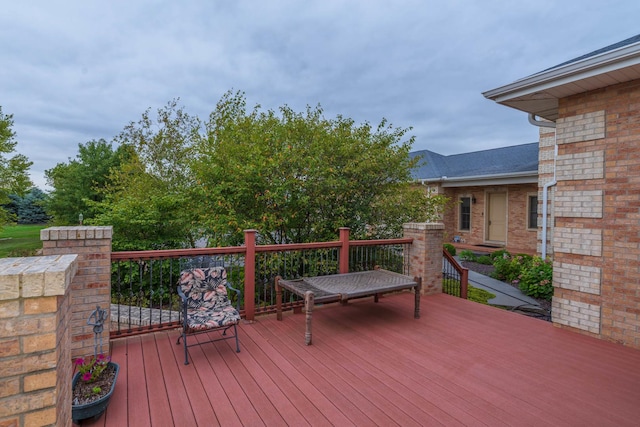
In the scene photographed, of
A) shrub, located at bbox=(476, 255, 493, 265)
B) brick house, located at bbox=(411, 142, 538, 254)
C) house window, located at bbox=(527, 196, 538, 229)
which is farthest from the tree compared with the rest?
house window, located at bbox=(527, 196, 538, 229)

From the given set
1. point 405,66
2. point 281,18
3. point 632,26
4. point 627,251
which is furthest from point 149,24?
point 632,26

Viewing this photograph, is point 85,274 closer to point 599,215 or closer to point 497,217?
point 599,215

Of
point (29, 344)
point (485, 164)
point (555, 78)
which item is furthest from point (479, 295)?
point (485, 164)

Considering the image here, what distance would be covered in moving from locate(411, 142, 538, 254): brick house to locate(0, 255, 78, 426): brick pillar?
34.0 feet

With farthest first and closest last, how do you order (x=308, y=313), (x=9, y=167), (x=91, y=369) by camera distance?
1. (x=9, y=167)
2. (x=308, y=313)
3. (x=91, y=369)

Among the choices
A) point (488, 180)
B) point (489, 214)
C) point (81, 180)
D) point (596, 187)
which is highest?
point (81, 180)

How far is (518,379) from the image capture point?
2.75 meters

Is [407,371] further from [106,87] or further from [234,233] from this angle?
[106,87]

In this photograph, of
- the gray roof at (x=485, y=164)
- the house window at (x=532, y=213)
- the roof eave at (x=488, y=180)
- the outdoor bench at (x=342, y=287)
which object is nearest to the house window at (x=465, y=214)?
the roof eave at (x=488, y=180)

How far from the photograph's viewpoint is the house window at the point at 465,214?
12.5 m

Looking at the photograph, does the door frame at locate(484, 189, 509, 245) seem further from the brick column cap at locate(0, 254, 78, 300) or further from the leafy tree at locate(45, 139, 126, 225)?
the leafy tree at locate(45, 139, 126, 225)

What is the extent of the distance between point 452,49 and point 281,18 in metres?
4.96

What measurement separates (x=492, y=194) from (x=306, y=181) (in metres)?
8.96

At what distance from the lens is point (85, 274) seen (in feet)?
9.55
